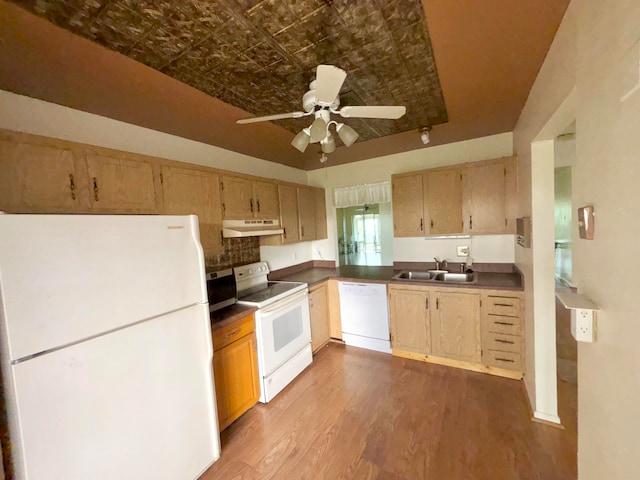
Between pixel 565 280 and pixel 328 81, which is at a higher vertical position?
pixel 328 81

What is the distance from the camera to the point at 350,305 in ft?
10.1

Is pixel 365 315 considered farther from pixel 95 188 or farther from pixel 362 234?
pixel 95 188

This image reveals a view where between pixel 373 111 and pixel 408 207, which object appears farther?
pixel 408 207

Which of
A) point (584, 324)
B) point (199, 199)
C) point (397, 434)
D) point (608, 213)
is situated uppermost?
point (199, 199)

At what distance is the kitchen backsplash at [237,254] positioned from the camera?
2469 mm

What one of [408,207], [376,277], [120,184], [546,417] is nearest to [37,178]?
[120,184]

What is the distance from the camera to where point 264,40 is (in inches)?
48.0

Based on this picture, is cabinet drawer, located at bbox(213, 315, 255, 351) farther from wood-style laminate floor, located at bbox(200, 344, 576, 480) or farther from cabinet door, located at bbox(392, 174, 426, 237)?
cabinet door, located at bbox(392, 174, 426, 237)

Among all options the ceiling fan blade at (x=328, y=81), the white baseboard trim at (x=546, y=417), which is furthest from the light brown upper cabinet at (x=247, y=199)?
the white baseboard trim at (x=546, y=417)

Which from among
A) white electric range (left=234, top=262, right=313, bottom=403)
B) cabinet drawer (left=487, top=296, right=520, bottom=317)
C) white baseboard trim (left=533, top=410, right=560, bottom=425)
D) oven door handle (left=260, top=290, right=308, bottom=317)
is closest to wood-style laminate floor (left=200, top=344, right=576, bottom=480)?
white baseboard trim (left=533, top=410, right=560, bottom=425)

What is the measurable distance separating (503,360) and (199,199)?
3.16 m

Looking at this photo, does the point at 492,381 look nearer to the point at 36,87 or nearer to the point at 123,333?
the point at 123,333

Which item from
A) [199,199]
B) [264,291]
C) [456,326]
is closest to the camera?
[199,199]

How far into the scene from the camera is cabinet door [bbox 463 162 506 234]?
2.55 metres
